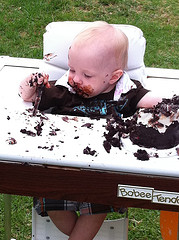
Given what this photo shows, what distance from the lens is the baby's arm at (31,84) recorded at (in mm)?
1704

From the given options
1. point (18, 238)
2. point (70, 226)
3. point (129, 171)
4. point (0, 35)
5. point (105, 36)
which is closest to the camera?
point (129, 171)

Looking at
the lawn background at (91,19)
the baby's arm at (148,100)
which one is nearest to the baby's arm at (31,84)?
the baby's arm at (148,100)

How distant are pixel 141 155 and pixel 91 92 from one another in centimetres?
47

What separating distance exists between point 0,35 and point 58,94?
244 centimetres

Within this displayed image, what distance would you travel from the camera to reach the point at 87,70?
178 cm

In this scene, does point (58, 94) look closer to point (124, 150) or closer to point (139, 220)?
point (124, 150)

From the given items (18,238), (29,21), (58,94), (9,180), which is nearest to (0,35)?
(29,21)

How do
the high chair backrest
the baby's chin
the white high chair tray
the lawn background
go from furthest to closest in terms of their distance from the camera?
the lawn background, the high chair backrest, the baby's chin, the white high chair tray

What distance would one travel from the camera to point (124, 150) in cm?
145

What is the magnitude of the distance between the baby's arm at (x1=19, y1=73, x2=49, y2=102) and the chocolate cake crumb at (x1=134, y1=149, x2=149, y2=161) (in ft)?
1.44

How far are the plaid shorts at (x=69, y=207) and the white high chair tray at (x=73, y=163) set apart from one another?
1.34 ft

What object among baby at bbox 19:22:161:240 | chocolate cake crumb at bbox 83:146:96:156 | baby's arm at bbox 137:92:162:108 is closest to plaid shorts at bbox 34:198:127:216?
baby at bbox 19:22:161:240

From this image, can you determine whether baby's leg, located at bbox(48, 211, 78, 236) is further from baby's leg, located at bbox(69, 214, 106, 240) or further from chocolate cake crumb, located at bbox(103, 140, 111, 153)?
chocolate cake crumb, located at bbox(103, 140, 111, 153)

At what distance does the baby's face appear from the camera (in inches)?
69.9
